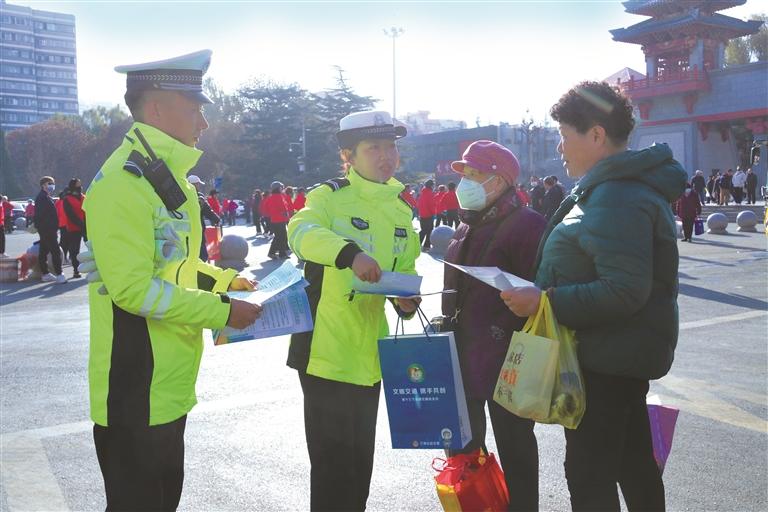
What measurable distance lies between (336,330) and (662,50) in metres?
53.9

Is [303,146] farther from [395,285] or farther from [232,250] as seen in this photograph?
[395,285]

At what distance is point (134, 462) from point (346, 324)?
3.62 feet

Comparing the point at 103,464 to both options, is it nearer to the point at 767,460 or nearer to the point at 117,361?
the point at 117,361

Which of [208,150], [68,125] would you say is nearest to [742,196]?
[208,150]

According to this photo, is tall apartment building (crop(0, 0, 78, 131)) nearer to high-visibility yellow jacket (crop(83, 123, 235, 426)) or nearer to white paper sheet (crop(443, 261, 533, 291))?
high-visibility yellow jacket (crop(83, 123, 235, 426))

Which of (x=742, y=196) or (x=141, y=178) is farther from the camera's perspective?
(x=742, y=196)

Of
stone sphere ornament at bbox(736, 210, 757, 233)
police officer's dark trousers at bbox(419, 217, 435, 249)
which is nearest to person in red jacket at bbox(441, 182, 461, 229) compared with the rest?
police officer's dark trousers at bbox(419, 217, 435, 249)

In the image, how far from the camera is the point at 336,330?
3.23 m

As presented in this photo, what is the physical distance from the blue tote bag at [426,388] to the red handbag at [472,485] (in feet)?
0.85

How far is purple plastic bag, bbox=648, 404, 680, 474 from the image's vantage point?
313 centimetres

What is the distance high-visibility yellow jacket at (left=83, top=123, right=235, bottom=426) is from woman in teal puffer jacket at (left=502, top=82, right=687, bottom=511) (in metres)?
1.19

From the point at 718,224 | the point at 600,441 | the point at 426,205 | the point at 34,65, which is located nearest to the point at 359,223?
the point at 600,441

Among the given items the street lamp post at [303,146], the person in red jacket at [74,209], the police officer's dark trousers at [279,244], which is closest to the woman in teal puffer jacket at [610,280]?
the person in red jacket at [74,209]

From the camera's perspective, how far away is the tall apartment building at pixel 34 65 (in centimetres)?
13375
